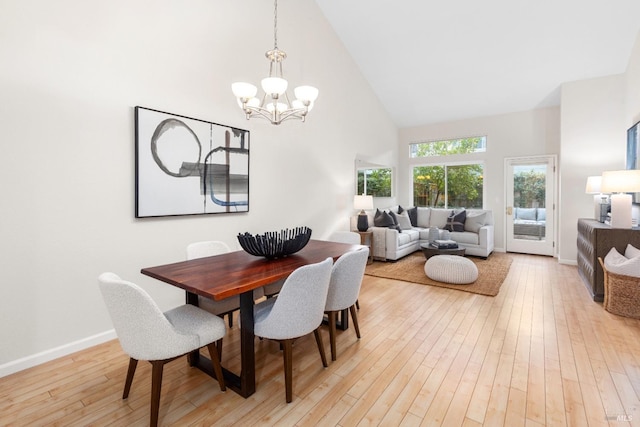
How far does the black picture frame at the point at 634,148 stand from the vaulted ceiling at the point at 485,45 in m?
1.23

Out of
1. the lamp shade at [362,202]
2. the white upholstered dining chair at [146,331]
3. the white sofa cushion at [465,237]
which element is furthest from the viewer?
the white sofa cushion at [465,237]

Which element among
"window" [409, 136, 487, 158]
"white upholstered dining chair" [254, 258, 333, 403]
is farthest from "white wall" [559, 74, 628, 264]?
"white upholstered dining chair" [254, 258, 333, 403]

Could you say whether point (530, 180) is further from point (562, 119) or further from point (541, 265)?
point (541, 265)

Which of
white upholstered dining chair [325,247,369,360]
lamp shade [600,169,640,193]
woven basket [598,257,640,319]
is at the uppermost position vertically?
lamp shade [600,169,640,193]

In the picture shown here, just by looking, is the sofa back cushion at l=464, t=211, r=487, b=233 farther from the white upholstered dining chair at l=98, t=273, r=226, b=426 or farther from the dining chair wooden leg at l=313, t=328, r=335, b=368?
the white upholstered dining chair at l=98, t=273, r=226, b=426

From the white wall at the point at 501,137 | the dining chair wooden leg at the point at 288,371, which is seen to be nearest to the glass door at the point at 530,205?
the white wall at the point at 501,137

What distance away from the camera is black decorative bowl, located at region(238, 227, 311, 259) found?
2.29 m

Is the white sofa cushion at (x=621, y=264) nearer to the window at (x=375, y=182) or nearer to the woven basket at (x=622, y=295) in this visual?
the woven basket at (x=622, y=295)

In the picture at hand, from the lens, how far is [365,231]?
5621 mm

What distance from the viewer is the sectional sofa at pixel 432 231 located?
5.52 m

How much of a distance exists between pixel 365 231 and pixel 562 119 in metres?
3.82

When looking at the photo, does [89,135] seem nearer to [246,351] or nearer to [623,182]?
[246,351]

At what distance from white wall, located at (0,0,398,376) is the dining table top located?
84 cm

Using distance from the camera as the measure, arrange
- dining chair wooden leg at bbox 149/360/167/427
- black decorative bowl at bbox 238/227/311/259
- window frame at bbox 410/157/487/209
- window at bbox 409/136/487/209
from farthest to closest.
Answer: window at bbox 409/136/487/209, window frame at bbox 410/157/487/209, black decorative bowl at bbox 238/227/311/259, dining chair wooden leg at bbox 149/360/167/427
